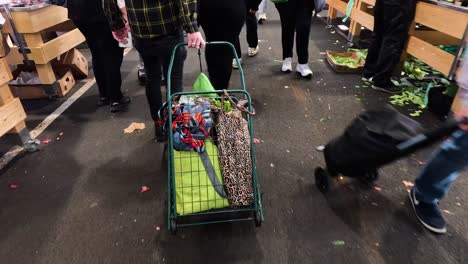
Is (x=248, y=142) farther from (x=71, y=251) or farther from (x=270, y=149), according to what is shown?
(x=71, y=251)

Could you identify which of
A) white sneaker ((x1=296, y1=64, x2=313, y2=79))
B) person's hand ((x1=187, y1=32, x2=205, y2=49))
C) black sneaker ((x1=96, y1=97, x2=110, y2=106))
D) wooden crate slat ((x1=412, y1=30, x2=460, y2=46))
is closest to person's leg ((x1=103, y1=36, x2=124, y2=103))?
black sneaker ((x1=96, y1=97, x2=110, y2=106))

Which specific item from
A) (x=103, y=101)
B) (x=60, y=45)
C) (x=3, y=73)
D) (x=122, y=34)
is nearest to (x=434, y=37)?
(x=122, y=34)

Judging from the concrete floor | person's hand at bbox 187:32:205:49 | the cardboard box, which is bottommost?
the concrete floor

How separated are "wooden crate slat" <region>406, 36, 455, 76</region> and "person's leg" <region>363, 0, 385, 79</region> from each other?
1.03ft

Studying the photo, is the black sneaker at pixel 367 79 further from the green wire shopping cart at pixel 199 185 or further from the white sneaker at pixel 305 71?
the green wire shopping cart at pixel 199 185

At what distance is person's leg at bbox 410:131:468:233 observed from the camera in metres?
1.49

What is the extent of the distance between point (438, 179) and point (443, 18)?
1953 millimetres

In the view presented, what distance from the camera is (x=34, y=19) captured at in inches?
114

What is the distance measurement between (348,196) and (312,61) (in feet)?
8.94

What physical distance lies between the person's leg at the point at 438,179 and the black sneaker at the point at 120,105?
103 inches

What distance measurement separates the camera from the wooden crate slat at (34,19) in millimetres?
2848

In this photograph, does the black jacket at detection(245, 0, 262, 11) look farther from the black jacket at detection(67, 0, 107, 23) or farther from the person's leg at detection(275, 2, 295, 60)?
the black jacket at detection(67, 0, 107, 23)

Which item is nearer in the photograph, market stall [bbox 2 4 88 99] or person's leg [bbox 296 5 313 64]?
market stall [bbox 2 4 88 99]

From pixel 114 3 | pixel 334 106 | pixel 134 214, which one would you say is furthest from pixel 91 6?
pixel 334 106
